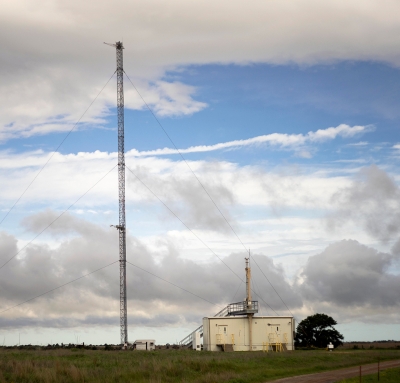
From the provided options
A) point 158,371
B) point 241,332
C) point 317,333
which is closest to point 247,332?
point 241,332

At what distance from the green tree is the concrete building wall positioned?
1392 cm

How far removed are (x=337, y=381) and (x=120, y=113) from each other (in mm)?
33734

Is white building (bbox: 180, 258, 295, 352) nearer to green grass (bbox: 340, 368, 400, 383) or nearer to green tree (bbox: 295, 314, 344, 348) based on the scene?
green tree (bbox: 295, 314, 344, 348)

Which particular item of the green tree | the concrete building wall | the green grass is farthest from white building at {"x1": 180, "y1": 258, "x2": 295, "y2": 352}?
the green grass

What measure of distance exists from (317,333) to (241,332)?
18253 millimetres

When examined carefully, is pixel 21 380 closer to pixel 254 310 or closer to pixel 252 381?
pixel 252 381

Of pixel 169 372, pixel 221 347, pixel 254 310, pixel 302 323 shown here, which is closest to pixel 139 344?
pixel 221 347

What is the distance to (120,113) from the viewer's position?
53.1 meters

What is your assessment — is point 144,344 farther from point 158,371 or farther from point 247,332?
point 158,371

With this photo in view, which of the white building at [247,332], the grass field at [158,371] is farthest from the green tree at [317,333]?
the grass field at [158,371]

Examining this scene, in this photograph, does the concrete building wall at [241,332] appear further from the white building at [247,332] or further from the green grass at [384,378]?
the green grass at [384,378]

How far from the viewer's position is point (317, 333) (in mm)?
72750

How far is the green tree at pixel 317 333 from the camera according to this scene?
72.1m

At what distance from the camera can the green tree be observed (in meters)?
72.1
